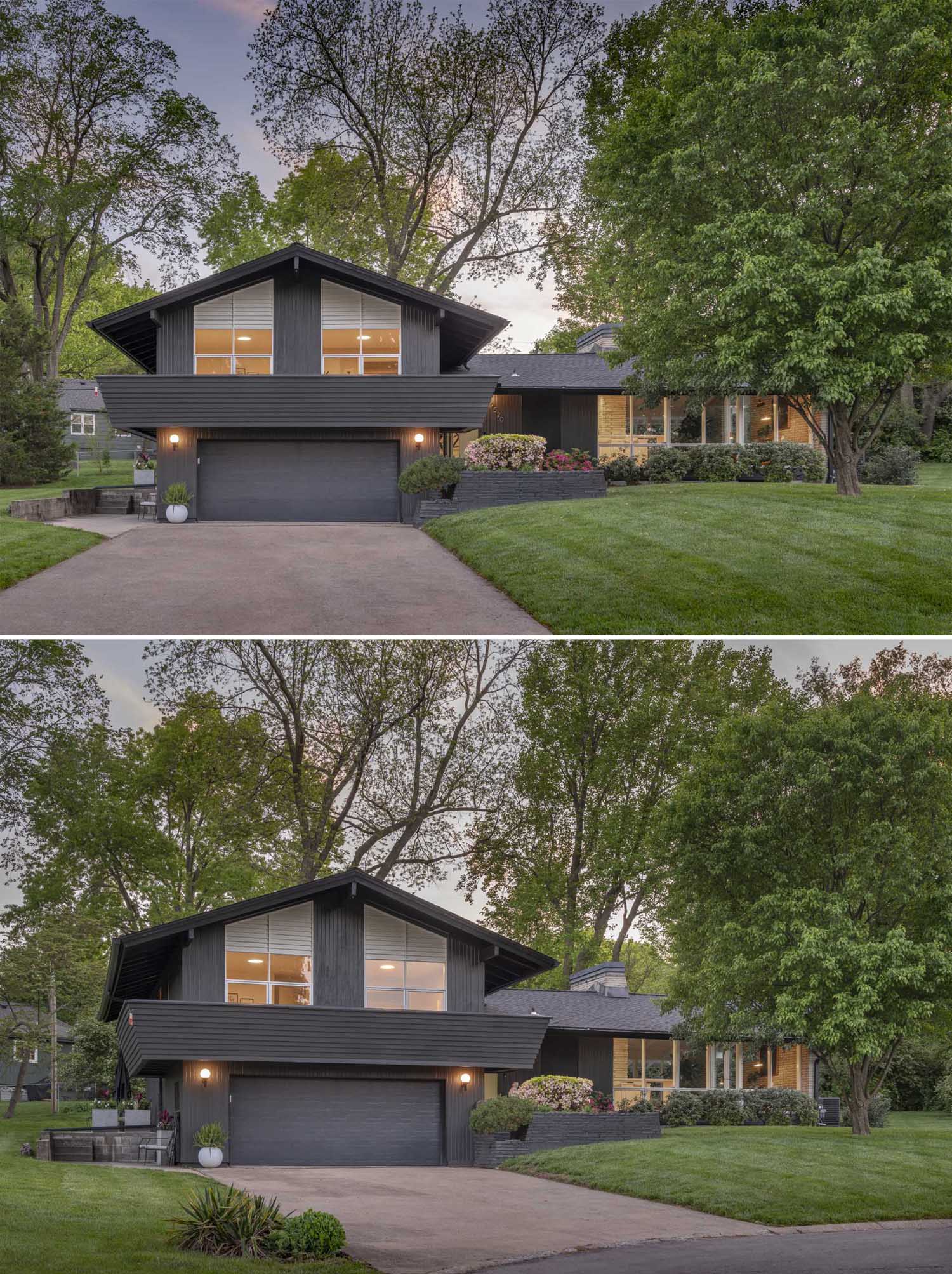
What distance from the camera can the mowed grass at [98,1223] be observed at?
1010 centimetres

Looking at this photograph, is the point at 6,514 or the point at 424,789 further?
the point at 424,789

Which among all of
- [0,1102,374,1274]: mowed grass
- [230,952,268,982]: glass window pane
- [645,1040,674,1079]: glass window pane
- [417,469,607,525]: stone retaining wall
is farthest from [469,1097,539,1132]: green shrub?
[417,469,607,525]: stone retaining wall

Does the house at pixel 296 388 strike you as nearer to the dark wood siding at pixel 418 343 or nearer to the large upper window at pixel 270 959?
the dark wood siding at pixel 418 343

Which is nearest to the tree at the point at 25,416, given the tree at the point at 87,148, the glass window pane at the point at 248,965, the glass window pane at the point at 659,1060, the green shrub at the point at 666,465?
the tree at the point at 87,148

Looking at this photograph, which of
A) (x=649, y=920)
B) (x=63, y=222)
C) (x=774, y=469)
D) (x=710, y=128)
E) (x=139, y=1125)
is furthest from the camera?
(x=63, y=222)

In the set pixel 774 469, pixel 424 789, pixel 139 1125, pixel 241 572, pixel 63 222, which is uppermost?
pixel 63 222

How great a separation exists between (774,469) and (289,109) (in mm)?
21900

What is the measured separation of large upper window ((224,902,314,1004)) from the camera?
21906 millimetres

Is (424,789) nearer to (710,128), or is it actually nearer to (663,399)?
(663,399)

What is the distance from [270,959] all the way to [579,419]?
22077 mm

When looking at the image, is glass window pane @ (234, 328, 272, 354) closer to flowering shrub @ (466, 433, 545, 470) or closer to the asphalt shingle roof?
flowering shrub @ (466, 433, 545, 470)

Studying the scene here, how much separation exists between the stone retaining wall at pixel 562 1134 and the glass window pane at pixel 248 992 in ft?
15.9

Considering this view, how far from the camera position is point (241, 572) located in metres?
19.0

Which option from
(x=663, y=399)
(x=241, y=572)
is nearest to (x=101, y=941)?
(x=241, y=572)
